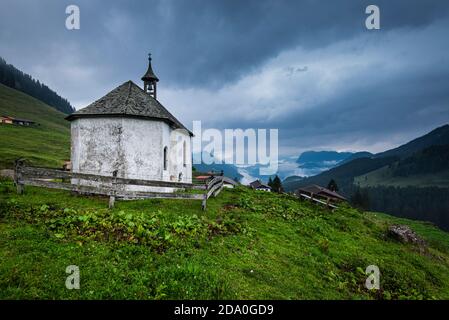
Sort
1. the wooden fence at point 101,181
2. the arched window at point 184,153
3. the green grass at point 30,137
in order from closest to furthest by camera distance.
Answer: the wooden fence at point 101,181 → the arched window at point 184,153 → the green grass at point 30,137

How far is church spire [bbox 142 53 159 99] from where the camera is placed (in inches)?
1238

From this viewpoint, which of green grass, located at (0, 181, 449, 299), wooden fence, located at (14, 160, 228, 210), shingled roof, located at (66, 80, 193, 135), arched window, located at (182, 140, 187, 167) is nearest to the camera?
green grass, located at (0, 181, 449, 299)

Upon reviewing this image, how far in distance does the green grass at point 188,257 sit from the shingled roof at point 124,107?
700cm

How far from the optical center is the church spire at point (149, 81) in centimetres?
3145

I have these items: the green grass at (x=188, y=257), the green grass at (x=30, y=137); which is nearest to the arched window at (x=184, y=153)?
the green grass at (x=188, y=257)

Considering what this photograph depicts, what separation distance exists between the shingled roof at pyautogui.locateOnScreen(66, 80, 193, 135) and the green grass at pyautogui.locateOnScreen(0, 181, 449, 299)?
700 cm

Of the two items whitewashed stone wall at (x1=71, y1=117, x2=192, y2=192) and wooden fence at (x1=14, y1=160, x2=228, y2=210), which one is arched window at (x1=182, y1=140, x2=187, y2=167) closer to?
whitewashed stone wall at (x1=71, y1=117, x2=192, y2=192)

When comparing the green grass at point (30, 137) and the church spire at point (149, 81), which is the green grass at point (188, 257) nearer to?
the church spire at point (149, 81)

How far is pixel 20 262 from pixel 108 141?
14.0m

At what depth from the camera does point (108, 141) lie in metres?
20.5

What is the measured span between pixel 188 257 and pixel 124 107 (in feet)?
51.2

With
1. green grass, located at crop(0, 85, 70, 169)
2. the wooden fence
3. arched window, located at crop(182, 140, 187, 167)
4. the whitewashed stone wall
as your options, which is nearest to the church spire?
arched window, located at crop(182, 140, 187, 167)
